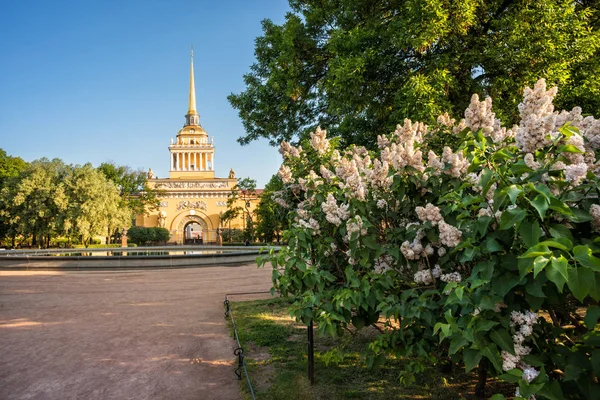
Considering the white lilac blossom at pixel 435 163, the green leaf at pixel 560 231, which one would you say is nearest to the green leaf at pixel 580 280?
the green leaf at pixel 560 231

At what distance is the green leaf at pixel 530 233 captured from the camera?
190 centimetres

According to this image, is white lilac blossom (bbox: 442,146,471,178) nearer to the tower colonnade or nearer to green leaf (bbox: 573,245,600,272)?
green leaf (bbox: 573,245,600,272)

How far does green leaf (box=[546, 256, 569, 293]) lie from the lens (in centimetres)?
166

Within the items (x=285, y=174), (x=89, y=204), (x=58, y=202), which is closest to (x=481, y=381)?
(x=285, y=174)

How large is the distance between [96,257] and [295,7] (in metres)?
15.5

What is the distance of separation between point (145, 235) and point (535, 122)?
183ft

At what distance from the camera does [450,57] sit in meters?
8.25

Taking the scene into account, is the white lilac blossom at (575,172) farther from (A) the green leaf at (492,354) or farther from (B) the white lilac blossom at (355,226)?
(B) the white lilac blossom at (355,226)

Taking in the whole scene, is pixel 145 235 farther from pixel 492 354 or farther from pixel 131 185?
pixel 492 354

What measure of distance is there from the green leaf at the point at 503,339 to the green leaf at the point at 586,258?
697 millimetres

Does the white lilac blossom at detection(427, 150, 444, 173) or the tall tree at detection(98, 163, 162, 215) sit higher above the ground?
the tall tree at detection(98, 163, 162, 215)

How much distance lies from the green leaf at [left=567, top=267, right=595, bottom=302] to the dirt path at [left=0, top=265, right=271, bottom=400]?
176 inches

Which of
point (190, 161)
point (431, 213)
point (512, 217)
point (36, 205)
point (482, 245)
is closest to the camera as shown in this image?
point (512, 217)

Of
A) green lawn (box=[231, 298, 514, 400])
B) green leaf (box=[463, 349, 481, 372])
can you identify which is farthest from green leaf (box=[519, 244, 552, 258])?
green lawn (box=[231, 298, 514, 400])
